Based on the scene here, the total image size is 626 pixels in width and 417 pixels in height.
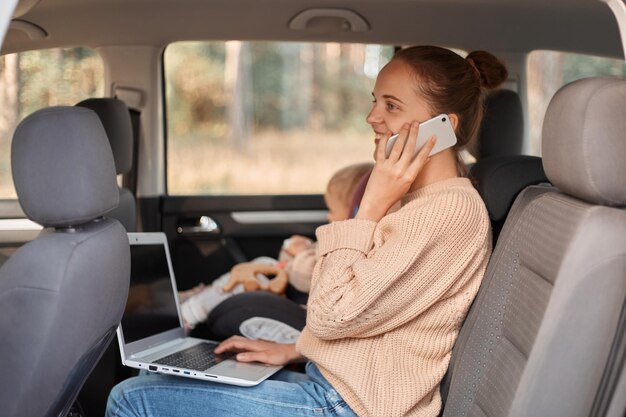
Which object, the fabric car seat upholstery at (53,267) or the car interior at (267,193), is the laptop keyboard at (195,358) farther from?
the fabric car seat upholstery at (53,267)

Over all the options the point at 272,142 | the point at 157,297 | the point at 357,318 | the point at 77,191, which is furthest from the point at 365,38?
the point at 272,142

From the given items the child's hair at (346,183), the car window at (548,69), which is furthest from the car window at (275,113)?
the car window at (548,69)

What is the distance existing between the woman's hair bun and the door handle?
1.60 meters

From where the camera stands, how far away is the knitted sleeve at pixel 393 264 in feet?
6.61

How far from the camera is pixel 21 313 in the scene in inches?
68.9

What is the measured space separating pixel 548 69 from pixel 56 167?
2.26 m

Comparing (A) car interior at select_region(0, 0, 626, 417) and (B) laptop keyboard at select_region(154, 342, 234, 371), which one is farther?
(B) laptop keyboard at select_region(154, 342, 234, 371)

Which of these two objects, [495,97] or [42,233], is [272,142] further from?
[42,233]

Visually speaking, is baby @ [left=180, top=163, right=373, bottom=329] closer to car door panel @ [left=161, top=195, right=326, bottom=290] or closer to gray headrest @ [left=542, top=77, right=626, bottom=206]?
car door panel @ [left=161, top=195, right=326, bottom=290]

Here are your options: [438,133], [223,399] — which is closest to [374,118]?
[438,133]

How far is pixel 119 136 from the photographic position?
2.85 metres

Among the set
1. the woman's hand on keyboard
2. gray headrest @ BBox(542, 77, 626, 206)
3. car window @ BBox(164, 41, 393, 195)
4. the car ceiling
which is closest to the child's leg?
the woman's hand on keyboard

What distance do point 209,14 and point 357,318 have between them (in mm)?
1361

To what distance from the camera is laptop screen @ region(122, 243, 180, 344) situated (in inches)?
96.6
